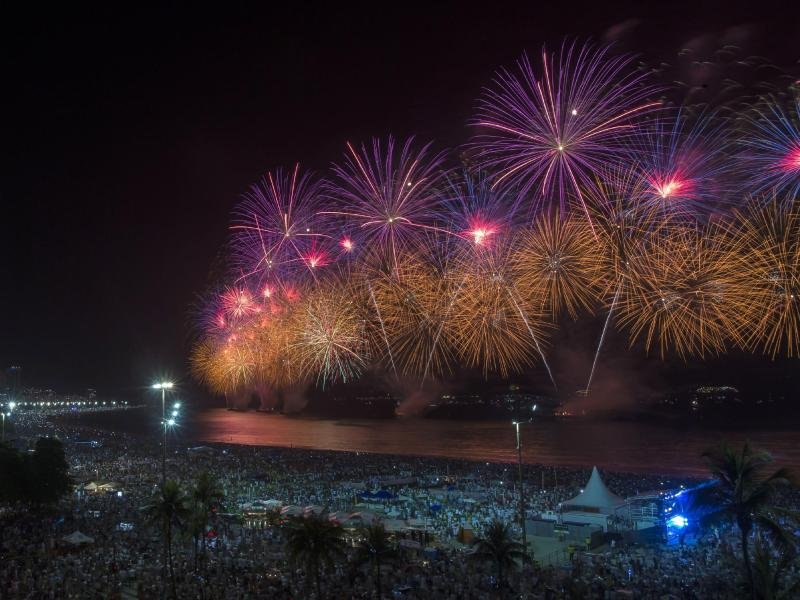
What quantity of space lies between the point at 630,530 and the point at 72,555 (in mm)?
15599

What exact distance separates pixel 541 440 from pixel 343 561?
61719 mm

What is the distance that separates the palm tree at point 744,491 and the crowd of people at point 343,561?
1756mm

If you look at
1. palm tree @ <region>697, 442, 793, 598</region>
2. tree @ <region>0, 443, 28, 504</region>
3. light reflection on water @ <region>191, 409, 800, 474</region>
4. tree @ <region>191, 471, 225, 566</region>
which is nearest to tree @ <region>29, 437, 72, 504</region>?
tree @ <region>0, 443, 28, 504</region>

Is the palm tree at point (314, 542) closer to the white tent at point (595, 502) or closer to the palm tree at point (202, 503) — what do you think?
the palm tree at point (202, 503)

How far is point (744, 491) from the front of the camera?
13.1m

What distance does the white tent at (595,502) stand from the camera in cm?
2173

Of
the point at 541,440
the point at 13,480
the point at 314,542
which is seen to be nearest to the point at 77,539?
the point at 13,480

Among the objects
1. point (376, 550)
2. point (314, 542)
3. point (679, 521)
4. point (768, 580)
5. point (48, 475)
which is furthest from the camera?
point (48, 475)

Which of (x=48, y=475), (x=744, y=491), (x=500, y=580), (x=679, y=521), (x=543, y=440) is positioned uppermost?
(x=744, y=491)

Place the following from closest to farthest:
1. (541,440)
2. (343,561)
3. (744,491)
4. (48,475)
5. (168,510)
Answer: (744,491) → (343,561) → (168,510) → (48,475) → (541,440)

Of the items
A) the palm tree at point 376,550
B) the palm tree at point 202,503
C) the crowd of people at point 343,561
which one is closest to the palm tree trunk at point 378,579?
the palm tree at point 376,550

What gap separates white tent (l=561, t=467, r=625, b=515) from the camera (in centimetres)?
2173

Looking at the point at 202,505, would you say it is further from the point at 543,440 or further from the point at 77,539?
the point at 543,440

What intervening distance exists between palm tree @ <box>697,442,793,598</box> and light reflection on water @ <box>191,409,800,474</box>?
37489 millimetres
